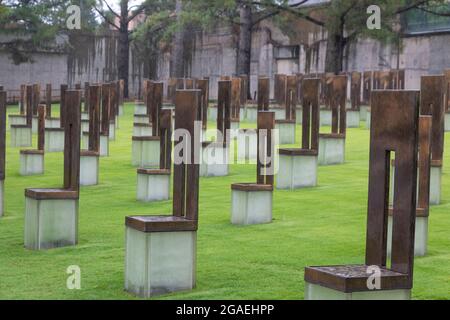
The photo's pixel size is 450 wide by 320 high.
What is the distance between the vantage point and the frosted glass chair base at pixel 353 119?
73.8 feet

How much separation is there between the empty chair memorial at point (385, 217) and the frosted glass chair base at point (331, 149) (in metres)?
9.16

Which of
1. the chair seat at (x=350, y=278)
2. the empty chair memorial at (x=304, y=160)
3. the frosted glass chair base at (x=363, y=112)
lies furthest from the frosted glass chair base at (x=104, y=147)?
the chair seat at (x=350, y=278)

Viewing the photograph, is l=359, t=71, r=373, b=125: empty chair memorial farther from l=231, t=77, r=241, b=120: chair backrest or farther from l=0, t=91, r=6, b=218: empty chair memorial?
l=0, t=91, r=6, b=218: empty chair memorial

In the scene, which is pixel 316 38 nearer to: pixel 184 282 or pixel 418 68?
pixel 418 68

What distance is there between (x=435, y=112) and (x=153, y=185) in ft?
12.1

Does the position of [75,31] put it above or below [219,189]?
above

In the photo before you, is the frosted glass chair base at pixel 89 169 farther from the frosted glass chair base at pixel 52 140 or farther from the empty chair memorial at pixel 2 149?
the frosted glass chair base at pixel 52 140

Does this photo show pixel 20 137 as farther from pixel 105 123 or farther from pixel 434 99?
pixel 434 99

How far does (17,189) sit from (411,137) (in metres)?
8.93

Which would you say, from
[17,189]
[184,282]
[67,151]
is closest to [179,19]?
[17,189]

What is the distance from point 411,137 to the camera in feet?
20.4

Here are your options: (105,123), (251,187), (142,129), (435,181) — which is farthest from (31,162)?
(435,181)

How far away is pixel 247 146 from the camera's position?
16.5 metres

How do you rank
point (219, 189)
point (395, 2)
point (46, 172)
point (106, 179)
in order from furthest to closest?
point (395, 2) < point (46, 172) < point (106, 179) < point (219, 189)
